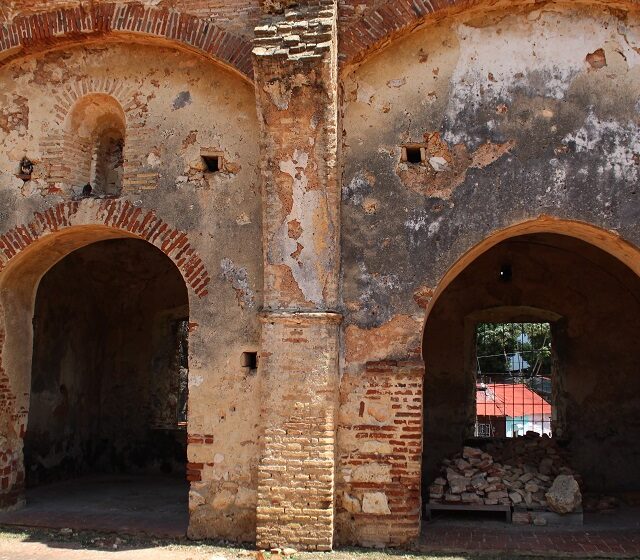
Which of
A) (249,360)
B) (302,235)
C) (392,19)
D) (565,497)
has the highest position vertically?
A: (392,19)

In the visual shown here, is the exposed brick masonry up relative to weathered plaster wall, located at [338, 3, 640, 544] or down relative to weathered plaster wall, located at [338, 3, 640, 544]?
down

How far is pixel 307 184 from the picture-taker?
6922mm

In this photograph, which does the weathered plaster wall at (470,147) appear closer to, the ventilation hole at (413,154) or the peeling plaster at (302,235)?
the ventilation hole at (413,154)

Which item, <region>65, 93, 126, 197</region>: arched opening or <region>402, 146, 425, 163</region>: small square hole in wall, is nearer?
<region>402, 146, 425, 163</region>: small square hole in wall

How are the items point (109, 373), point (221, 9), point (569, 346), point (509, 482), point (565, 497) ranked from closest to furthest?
point (221, 9) < point (565, 497) < point (509, 482) < point (569, 346) < point (109, 373)

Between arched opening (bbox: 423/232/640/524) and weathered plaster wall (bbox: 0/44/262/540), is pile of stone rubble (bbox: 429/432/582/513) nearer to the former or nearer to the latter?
arched opening (bbox: 423/232/640/524)

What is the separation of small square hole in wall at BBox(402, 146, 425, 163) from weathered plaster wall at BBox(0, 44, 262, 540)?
1510 millimetres

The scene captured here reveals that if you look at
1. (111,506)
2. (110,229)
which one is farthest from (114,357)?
(110,229)

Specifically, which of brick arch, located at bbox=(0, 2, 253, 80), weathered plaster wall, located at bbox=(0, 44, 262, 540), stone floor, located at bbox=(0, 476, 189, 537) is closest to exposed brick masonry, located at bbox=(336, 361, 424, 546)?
weathered plaster wall, located at bbox=(0, 44, 262, 540)

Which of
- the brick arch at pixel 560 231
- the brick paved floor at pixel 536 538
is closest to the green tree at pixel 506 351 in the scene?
the brick paved floor at pixel 536 538

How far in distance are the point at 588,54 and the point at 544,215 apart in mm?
1667

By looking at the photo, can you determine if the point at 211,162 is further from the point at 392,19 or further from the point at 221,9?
the point at 392,19

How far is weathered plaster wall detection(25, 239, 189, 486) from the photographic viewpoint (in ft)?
34.7

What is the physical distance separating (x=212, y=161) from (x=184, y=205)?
0.55 meters
